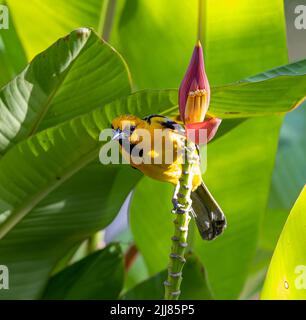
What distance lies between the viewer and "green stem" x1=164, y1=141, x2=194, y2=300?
1.42 feet

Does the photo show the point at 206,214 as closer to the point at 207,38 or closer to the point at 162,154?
the point at 162,154

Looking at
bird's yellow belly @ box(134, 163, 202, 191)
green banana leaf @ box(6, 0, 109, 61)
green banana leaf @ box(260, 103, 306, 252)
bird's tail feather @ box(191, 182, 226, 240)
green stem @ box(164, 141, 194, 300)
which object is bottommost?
green stem @ box(164, 141, 194, 300)

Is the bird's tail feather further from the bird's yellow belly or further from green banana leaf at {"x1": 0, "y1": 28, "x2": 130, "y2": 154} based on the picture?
green banana leaf at {"x1": 0, "y1": 28, "x2": 130, "y2": 154}

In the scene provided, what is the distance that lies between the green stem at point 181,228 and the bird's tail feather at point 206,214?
0.20 ft

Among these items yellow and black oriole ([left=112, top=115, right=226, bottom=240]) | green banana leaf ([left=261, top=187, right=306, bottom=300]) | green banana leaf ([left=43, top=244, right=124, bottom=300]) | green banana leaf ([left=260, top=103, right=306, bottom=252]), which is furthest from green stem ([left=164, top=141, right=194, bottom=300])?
green banana leaf ([left=260, top=103, right=306, bottom=252])

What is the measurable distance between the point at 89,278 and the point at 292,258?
263 mm

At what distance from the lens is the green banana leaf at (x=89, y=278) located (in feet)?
2.40

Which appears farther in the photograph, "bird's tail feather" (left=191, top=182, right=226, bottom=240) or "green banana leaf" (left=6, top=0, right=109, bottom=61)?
"green banana leaf" (left=6, top=0, right=109, bottom=61)

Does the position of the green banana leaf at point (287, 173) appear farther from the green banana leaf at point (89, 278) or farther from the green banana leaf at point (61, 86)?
the green banana leaf at point (61, 86)

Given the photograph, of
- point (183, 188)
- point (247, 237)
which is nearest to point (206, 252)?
point (247, 237)

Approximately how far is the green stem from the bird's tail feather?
6cm

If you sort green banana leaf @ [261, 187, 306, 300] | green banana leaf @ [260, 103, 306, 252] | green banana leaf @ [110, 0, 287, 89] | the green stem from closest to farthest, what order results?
the green stem
green banana leaf @ [261, 187, 306, 300]
green banana leaf @ [110, 0, 287, 89]
green banana leaf @ [260, 103, 306, 252]

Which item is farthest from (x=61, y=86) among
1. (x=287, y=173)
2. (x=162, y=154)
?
(x=287, y=173)

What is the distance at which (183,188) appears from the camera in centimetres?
44
